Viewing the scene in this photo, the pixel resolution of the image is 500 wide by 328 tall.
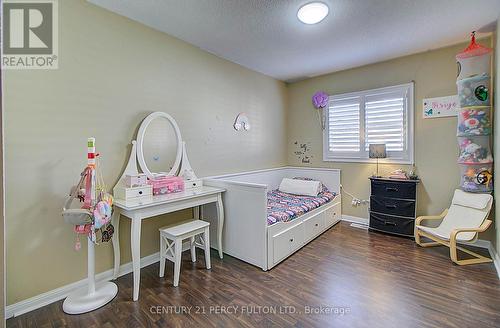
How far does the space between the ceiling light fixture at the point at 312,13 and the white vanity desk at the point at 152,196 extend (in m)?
1.76

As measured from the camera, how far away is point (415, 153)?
3486 mm

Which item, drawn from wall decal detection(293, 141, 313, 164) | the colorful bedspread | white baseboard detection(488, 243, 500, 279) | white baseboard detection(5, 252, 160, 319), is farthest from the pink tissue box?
white baseboard detection(488, 243, 500, 279)

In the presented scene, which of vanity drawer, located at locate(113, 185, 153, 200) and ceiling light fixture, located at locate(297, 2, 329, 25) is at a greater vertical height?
ceiling light fixture, located at locate(297, 2, 329, 25)

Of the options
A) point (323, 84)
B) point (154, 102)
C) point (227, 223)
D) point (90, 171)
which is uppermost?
point (323, 84)

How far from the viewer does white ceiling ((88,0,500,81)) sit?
2.27 metres

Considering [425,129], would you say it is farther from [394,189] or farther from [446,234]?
[446,234]

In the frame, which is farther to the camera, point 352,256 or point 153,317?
point 352,256

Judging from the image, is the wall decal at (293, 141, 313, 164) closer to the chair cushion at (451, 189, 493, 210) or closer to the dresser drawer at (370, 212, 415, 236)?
the dresser drawer at (370, 212, 415, 236)

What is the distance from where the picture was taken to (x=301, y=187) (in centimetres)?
400

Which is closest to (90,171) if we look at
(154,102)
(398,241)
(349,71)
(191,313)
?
(154,102)

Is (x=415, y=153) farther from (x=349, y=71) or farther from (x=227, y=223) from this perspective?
(x=227, y=223)

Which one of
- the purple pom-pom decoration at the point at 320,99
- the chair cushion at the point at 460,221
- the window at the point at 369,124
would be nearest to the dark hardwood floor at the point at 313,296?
the chair cushion at the point at 460,221

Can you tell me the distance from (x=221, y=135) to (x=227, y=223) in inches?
50.5

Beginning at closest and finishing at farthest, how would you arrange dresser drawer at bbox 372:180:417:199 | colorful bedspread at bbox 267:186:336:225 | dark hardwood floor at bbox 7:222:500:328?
1. dark hardwood floor at bbox 7:222:500:328
2. colorful bedspread at bbox 267:186:336:225
3. dresser drawer at bbox 372:180:417:199
